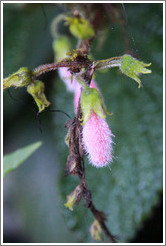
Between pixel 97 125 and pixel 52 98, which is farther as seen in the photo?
pixel 52 98

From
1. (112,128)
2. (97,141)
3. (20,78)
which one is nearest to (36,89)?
(20,78)

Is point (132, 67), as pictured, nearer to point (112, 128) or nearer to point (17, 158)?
point (17, 158)

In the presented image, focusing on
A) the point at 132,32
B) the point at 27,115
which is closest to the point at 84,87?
the point at 132,32

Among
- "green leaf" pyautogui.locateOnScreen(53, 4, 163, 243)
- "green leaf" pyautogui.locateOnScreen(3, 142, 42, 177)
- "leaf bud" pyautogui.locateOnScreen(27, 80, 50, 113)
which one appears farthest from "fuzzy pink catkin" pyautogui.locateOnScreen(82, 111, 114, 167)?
"green leaf" pyautogui.locateOnScreen(53, 4, 163, 243)

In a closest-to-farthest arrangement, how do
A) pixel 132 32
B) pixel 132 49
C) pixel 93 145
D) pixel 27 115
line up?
pixel 93 145 → pixel 132 49 → pixel 132 32 → pixel 27 115

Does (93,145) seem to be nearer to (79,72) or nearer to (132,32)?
(79,72)

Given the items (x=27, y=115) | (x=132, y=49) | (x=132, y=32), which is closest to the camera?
(x=132, y=49)
